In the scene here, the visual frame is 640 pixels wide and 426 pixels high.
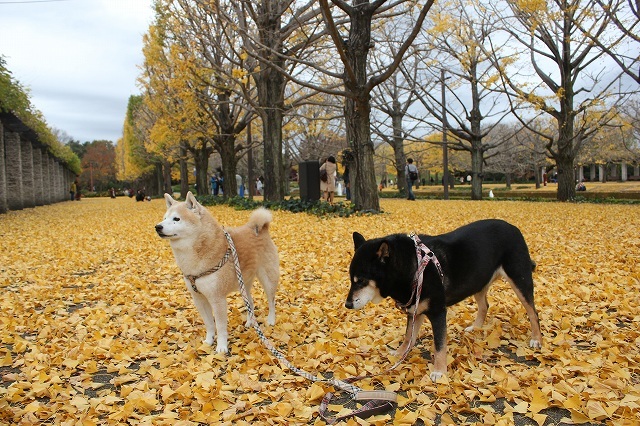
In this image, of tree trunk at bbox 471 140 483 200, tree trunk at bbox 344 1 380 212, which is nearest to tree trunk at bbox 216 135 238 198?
tree trunk at bbox 344 1 380 212

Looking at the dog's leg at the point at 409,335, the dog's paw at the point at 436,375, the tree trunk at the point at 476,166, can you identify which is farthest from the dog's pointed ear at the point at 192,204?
the tree trunk at the point at 476,166

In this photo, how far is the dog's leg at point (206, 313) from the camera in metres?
3.86

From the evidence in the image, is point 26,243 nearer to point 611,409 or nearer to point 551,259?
point 551,259

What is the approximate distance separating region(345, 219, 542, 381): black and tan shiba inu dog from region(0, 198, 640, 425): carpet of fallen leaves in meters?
0.36

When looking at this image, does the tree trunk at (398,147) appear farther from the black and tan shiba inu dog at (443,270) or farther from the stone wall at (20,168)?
the black and tan shiba inu dog at (443,270)

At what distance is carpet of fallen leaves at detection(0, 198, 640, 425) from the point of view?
2.76 meters

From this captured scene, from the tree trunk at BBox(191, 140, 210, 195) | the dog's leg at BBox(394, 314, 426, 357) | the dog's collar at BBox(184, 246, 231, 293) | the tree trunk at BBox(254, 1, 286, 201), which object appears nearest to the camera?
the dog's leg at BBox(394, 314, 426, 357)

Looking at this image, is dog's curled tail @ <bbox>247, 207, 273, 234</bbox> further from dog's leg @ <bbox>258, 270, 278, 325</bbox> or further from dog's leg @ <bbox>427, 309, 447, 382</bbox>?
dog's leg @ <bbox>427, 309, 447, 382</bbox>

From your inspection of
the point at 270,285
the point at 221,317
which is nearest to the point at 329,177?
the point at 270,285

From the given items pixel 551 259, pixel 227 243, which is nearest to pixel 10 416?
pixel 227 243

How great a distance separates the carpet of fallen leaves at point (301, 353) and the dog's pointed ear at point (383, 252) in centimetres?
86

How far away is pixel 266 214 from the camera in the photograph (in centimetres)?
427

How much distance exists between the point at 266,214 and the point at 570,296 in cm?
340

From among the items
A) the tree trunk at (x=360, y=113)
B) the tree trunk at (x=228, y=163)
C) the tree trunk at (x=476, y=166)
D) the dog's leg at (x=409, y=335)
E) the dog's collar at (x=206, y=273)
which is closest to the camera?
the dog's leg at (x=409, y=335)
